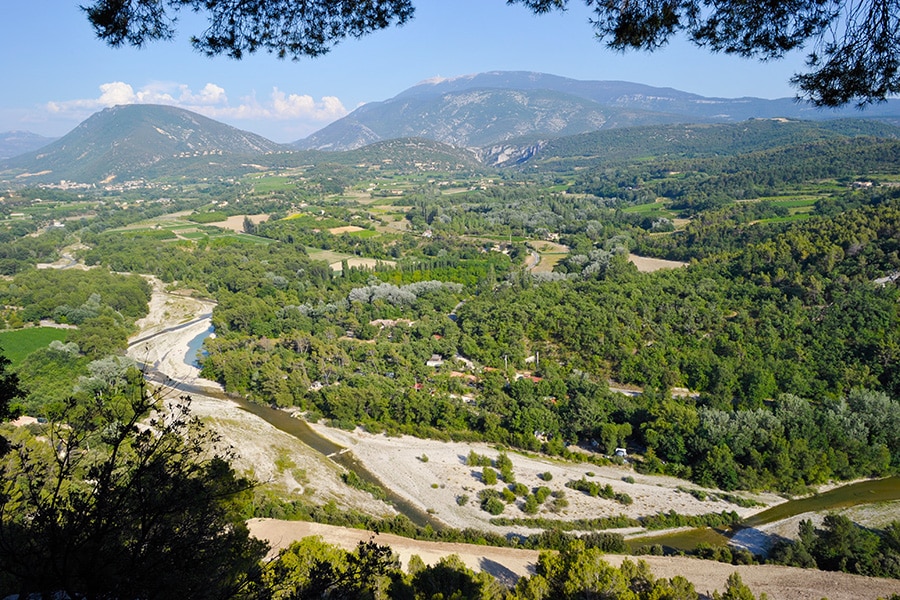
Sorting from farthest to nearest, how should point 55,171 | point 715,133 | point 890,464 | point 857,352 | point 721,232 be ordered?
point 55,171
point 715,133
point 721,232
point 857,352
point 890,464

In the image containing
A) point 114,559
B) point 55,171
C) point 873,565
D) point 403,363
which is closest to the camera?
point 114,559

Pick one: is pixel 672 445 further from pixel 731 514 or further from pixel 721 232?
pixel 721 232

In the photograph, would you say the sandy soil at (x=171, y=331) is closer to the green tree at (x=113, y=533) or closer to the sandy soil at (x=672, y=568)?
the sandy soil at (x=672, y=568)

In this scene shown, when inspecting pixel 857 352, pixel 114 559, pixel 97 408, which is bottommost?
pixel 857 352

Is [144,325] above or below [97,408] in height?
below

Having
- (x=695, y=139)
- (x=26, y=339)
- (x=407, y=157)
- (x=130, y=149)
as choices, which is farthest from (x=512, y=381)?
(x=130, y=149)

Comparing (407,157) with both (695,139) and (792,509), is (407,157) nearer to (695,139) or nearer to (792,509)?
(695,139)

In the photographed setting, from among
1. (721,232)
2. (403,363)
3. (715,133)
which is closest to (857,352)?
(403,363)
